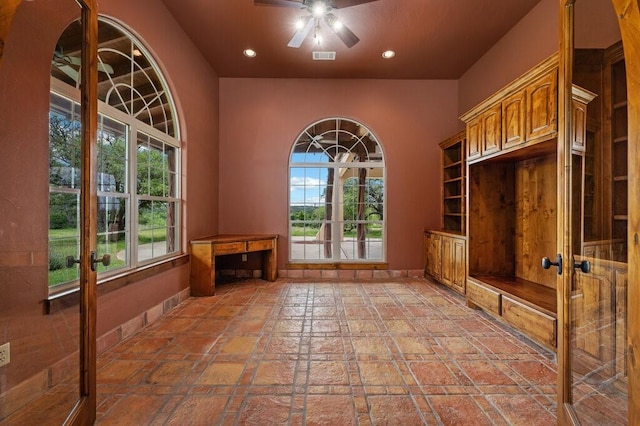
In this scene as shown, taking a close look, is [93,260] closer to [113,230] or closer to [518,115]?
[113,230]

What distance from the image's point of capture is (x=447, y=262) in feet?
13.9

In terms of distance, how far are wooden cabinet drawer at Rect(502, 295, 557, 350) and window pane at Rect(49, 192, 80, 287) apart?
3468 millimetres

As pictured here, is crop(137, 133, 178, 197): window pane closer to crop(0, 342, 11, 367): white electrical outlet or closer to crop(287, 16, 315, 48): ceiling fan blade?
crop(0, 342, 11, 367): white electrical outlet

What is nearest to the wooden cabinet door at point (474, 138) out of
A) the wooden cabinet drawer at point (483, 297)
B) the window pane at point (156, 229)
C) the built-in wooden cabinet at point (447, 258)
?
the built-in wooden cabinet at point (447, 258)

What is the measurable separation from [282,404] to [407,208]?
4080mm

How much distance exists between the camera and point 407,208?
5.21 m

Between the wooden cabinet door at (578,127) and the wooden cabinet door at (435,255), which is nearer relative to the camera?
the wooden cabinet door at (578,127)

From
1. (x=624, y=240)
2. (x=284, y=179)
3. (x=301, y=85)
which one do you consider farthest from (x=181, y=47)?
(x=624, y=240)

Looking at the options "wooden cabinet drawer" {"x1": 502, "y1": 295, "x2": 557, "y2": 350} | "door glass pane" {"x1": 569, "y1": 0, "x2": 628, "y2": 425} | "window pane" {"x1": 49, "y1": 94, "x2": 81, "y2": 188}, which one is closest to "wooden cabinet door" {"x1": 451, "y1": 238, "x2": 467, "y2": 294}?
"wooden cabinet drawer" {"x1": 502, "y1": 295, "x2": 557, "y2": 350}

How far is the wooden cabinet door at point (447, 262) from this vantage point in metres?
4.12

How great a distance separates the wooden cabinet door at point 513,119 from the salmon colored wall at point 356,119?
226 centimetres

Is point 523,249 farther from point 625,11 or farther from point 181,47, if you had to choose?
point 181,47

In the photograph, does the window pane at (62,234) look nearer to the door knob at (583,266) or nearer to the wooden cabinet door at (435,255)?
the door knob at (583,266)

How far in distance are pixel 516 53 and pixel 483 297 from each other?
3.15 meters
